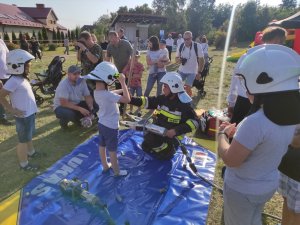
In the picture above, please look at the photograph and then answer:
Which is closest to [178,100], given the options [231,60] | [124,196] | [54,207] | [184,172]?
[184,172]

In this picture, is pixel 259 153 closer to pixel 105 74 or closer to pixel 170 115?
pixel 105 74

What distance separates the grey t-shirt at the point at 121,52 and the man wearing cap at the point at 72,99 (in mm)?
1207

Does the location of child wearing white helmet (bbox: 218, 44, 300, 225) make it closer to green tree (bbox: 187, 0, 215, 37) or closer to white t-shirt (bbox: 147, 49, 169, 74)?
white t-shirt (bbox: 147, 49, 169, 74)

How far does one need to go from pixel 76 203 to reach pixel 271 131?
245 centimetres

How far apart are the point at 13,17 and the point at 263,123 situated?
4431cm

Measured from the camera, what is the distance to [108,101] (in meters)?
3.55

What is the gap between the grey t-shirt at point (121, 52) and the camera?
6.59m

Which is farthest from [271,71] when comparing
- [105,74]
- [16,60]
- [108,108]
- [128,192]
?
[16,60]

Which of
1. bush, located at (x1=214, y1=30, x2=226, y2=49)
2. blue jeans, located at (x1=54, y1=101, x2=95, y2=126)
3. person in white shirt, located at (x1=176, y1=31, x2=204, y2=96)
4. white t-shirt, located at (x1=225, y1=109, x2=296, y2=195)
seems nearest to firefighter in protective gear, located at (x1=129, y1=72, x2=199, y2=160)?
blue jeans, located at (x1=54, y1=101, x2=95, y2=126)

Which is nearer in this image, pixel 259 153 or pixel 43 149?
pixel 259 153

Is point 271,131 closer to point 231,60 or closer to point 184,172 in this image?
point 184,172

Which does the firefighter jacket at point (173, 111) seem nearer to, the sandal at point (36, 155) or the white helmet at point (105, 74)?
the white helmet at point (105, 74)

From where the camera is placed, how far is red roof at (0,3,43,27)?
3557 centimetres

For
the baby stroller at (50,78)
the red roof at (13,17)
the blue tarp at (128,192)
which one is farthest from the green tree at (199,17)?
the blue tarp at (128,192)
